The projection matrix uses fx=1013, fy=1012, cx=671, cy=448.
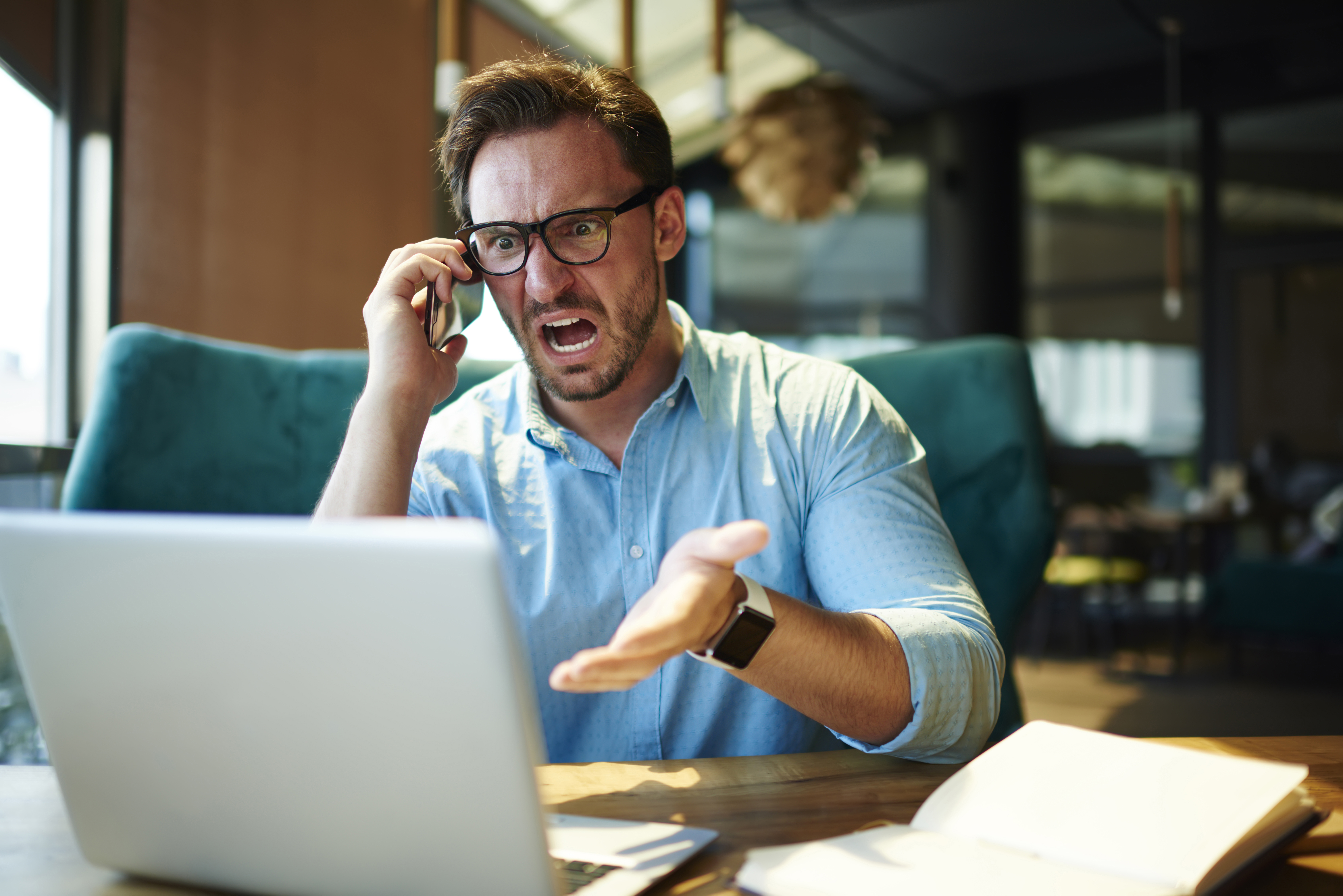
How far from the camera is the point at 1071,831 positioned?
62 cm

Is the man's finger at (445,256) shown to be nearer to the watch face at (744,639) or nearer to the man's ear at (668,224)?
the man's ear at (668,224)

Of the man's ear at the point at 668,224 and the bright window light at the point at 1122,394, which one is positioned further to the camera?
the bright window light at the point at 1122,394

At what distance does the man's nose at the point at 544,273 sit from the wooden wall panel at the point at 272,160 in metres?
1.71

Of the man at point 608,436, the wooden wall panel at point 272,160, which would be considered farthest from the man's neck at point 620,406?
the wooden wall panel at point 272,160

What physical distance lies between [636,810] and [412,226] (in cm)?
305

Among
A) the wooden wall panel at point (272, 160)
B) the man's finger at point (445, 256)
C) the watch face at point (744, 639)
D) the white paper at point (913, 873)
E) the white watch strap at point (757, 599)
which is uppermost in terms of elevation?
the wooden wall panel at point (272, 160)

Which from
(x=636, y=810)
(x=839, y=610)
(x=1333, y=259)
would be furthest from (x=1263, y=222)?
(x=636, y=810)

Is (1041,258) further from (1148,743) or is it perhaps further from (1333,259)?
(1148,743)

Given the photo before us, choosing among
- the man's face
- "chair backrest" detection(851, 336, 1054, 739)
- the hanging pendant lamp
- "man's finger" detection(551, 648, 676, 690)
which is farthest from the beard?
the hanging pendant lamp

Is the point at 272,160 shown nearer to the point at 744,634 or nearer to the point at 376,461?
the point at 376,461

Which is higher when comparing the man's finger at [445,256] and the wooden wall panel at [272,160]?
the wooden wall panel at [272,160]

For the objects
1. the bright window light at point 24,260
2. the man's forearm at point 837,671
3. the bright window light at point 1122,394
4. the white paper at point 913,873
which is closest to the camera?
the white paper at point 913,873

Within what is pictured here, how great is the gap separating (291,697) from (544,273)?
846 mm

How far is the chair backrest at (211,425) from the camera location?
57.1 inches
